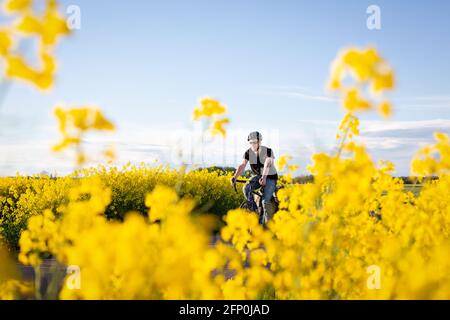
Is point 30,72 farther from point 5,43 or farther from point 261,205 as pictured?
point 261,205

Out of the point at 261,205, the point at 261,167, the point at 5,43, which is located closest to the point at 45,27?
the point at 5,43

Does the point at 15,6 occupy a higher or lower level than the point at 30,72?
higher

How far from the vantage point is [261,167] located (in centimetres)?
779

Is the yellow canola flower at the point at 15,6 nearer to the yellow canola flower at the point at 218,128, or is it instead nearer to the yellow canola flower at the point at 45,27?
the yellow canola flower at the point at 45,27

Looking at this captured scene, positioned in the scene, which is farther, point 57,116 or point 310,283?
point 310,283

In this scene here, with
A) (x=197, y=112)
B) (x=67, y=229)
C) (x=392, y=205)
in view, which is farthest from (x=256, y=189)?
(x=67, y=229)

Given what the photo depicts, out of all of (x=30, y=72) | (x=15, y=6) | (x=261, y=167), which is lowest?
(x=30, y=72)

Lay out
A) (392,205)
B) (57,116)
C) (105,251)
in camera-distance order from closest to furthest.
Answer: (105,251) → (57,116) → (392,205)

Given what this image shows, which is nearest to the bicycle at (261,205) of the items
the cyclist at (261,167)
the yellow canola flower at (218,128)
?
the cyclist at (261,167)

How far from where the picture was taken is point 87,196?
8188mm

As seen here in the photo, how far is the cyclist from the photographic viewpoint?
7488 mm

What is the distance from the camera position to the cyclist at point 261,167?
295 inches
